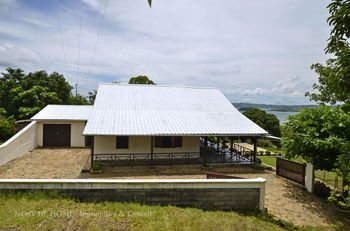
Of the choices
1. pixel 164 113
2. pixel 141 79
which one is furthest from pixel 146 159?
pixel 141 79

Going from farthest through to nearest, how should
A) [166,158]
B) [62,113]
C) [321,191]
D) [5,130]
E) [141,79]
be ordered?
[141,79] → [62,113] → [5,130] → [166,158] → [321,191]

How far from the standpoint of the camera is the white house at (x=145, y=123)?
12.0 meters

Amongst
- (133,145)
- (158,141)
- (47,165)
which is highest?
(158,141)

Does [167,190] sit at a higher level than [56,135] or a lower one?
lower

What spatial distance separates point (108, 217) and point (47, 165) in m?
8.05

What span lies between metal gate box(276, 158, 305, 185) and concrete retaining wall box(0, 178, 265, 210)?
4091 millimetres

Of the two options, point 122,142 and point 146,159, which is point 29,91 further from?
point 146,159

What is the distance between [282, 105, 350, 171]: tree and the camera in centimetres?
779

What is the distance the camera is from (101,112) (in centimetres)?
1346

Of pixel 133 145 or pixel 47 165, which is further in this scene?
pixel 133 145

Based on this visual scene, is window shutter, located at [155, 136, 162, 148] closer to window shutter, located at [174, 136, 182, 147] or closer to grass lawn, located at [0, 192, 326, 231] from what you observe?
window shutter, located at [174, 136, 182, 147]

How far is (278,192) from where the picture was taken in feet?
30.0

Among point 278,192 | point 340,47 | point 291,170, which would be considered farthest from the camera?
point 291,170

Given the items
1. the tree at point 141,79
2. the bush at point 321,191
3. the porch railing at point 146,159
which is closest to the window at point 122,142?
the porch railing at point 146,159
